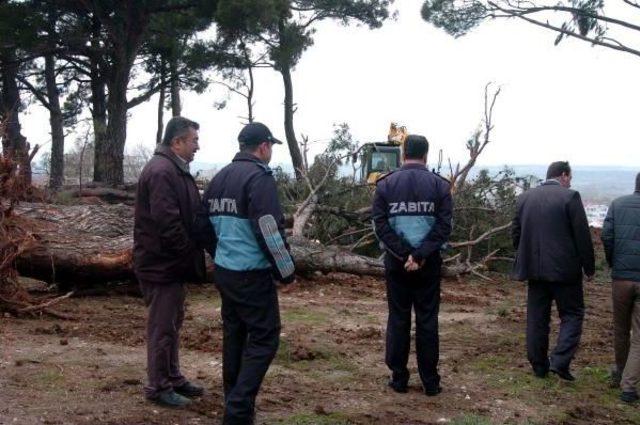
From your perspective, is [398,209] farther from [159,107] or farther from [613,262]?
[159,107]

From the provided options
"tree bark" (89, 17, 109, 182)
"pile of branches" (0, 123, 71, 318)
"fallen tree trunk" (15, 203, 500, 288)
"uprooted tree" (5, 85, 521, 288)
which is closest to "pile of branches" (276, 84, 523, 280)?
"uprooted tree" (5, 85, 521, 288)

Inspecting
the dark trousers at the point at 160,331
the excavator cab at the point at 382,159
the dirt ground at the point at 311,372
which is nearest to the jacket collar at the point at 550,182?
the dirt ground at the point at 311,372

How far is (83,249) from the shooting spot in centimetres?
849

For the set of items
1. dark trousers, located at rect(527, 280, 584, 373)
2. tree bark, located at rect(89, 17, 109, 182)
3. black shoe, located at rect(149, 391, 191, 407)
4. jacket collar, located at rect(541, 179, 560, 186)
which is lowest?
black shoe, located at rect(149, 391, 191, 407)

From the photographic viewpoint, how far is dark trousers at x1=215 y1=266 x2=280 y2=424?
460 cm

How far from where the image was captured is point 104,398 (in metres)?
5.13

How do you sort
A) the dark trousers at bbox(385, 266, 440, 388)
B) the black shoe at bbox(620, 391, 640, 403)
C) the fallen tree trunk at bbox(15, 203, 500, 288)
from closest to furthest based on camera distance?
1. the dark trousers at bbox(385, 266, 440, 388)
2. the black shoe at bbox(620, 391, 640, 403)
3. the fallen tree trunk at bbox(15, 203, 500, 288)

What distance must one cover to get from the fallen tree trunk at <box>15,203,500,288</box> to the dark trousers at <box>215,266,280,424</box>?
4.14 metres

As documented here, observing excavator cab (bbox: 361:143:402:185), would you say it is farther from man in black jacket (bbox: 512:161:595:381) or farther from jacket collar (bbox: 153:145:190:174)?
jacket collar (bbox: 153:145:190:174)

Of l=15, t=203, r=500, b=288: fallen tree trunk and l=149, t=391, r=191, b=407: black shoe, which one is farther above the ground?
l=15, t=203, r=500, b=288: fallen tree trunk

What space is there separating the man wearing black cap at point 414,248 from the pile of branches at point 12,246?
3.42 metres

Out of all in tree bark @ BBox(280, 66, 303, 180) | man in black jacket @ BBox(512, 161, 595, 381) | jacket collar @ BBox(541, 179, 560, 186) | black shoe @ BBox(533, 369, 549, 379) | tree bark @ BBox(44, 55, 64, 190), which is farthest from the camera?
tree bark @ BBox(280, 66, 303, 180)

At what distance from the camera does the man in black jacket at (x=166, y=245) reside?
4895 mm

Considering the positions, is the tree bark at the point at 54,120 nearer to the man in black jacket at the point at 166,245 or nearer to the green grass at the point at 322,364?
the green grass at the point at 322,364
